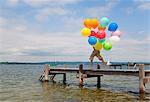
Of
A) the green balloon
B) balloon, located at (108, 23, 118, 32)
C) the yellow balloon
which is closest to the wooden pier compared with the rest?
the green balloon

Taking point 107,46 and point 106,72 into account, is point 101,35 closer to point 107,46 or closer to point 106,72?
point 107,46

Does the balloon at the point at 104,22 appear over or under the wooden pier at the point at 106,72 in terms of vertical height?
over

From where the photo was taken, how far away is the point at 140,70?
69.4ft

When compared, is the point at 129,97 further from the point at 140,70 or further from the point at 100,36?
the point at 100,36

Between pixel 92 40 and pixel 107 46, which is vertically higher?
pixel 92 40

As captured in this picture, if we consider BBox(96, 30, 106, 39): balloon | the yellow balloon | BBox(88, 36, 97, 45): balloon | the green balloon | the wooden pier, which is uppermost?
the yellow balloon

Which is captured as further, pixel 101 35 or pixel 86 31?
pixel 86 31

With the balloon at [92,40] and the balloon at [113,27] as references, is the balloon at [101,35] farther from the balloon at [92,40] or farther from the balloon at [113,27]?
the balloon at [113,27]

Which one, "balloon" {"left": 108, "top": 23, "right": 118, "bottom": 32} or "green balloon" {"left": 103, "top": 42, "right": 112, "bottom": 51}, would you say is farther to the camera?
"green balloon" {"left": 103, "top": 42, "right": 112, "bottom": 51}

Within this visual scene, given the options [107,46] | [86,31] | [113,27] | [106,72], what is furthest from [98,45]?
[106,72]

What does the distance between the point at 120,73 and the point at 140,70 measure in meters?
2.41

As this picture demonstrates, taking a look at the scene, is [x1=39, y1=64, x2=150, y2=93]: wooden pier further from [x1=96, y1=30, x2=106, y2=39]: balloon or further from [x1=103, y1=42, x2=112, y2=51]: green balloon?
[x1=96, y1=30, x2=106, y2=39]: balloon

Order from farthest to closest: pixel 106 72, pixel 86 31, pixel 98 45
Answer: pixel 106 72, pixel 98 45, pixel 86 31

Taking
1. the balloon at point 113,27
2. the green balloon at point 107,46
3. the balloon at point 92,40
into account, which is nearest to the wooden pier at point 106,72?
the green balloon at point 107,46
